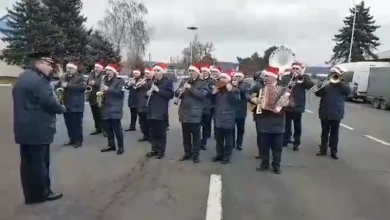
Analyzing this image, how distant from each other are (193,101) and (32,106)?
11.9ft

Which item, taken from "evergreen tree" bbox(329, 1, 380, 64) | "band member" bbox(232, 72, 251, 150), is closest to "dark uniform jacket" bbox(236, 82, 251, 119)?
"band member" bbox(232, 72, 251, 150)

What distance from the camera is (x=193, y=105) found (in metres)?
8.75

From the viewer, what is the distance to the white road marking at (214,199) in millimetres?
5640

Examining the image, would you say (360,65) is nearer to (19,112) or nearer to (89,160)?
(89,160)

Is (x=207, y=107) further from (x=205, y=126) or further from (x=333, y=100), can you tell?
(x=333, y=100)

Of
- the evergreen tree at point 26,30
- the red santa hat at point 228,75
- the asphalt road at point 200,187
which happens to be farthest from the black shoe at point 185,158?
the evergreen tree at point 26,30

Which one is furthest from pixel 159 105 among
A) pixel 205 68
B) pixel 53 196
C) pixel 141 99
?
pixel 53 196

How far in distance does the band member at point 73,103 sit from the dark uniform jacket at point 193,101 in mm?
2853

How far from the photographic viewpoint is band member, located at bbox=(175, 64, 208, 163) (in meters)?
8.73

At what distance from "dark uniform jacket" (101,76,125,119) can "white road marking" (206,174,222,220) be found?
2766 mm

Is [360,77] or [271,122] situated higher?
[271,122]

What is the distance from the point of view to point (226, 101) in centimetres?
890

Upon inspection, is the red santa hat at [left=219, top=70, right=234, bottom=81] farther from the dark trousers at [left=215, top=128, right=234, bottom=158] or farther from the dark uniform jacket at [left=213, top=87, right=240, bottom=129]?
the dark trousers at [left=215, top=128, right=234, bottom=158]

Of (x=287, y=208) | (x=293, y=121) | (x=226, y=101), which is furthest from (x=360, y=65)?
(x=287, y=208)
